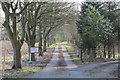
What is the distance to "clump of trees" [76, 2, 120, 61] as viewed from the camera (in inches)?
987

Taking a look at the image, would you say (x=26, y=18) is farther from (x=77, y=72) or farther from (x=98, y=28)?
(x=77, y=72)

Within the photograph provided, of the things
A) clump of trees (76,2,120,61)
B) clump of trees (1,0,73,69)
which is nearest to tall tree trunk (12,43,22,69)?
clump of trees (1,0,73,69)

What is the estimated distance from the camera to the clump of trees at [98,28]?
25.1m

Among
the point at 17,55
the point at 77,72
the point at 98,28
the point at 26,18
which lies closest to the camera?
the point at 77,72

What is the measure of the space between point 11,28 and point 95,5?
49.9 ft

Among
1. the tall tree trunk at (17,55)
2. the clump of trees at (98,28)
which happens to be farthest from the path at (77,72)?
the clump of trees at (98,28)

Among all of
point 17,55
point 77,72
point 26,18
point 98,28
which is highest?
point 26,18

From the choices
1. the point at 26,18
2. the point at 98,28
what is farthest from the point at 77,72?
the point at 98,28

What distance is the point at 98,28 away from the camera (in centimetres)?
2525

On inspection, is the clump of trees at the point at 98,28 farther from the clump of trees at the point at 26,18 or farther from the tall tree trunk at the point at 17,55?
the tall tree trunk at the point at 17,55

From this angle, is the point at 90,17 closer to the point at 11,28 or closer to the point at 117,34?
the point at 117,34

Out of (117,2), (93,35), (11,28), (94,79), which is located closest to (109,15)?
(117,2)

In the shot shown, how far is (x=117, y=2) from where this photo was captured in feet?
96.7

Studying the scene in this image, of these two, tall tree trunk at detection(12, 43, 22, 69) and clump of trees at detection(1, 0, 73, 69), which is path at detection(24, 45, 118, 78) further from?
clump of trees at detection(1, 0, 73, 69)
